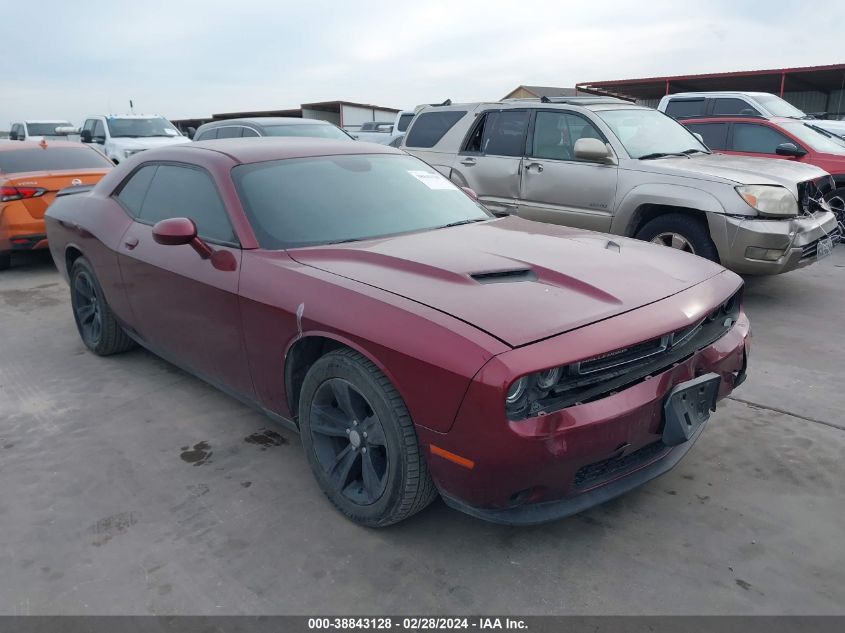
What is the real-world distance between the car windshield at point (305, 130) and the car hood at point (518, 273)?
6.69 metres

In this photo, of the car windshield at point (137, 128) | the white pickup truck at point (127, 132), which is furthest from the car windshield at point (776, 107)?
the car windshield at point (137, 128)

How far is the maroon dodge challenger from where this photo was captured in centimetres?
221

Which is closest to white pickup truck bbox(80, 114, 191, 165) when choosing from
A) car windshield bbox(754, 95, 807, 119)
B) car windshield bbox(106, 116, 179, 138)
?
car windshield bbox(106, 116, 179, 138)

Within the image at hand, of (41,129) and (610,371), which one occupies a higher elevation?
(41,129)

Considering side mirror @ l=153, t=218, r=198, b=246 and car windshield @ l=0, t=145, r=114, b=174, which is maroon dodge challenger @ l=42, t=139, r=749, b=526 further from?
car windshield @ l=0, t=145, r=114, b=174

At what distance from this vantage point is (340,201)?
3.43 m

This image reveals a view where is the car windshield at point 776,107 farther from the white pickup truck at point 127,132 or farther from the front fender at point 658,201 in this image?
the white pickup truck at point 127,132

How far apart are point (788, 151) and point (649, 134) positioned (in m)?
2.73

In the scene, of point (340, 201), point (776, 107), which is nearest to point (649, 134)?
point (340, 201)

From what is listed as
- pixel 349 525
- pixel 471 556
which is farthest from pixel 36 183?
pixel 471 556

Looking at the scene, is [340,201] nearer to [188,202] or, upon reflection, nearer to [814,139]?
[188,202]

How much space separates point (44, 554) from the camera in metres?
2.60

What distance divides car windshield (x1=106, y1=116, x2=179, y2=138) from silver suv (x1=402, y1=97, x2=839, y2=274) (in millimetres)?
9664

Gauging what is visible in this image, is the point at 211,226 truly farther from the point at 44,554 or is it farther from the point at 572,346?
the point at 572,346
